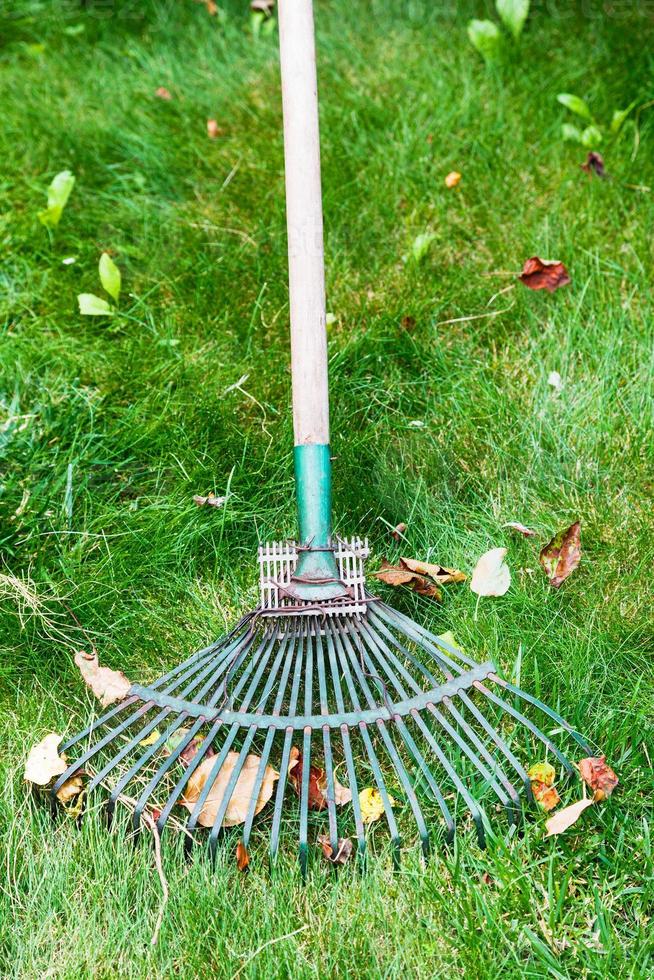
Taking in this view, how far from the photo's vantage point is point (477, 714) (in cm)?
176

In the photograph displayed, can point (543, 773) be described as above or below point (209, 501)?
below

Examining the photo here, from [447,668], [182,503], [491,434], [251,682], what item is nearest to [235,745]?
[251,682]

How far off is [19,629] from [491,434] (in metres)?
1.22

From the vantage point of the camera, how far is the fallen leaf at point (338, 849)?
172 cm

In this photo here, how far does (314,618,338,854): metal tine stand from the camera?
167cm

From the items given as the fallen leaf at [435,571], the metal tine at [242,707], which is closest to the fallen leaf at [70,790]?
the metal tine at [242,707]

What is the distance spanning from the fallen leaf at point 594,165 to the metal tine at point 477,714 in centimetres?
169

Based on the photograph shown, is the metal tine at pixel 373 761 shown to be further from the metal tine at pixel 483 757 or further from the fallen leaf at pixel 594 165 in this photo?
the fallen leaf at pixel 594 165

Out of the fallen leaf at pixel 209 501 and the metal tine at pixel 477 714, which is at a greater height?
the fallen leaf at pixel 209 501

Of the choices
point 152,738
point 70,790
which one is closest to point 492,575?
point 152,738

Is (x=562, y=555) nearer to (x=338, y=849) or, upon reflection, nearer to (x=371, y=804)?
(x=371, y=804)

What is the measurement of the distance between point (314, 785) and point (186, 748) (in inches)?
10.4

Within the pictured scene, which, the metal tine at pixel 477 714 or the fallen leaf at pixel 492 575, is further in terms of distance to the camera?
the fallen leaf at pixel 492 575

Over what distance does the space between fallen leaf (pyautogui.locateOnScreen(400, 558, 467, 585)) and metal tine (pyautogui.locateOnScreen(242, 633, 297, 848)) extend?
1.08ft
